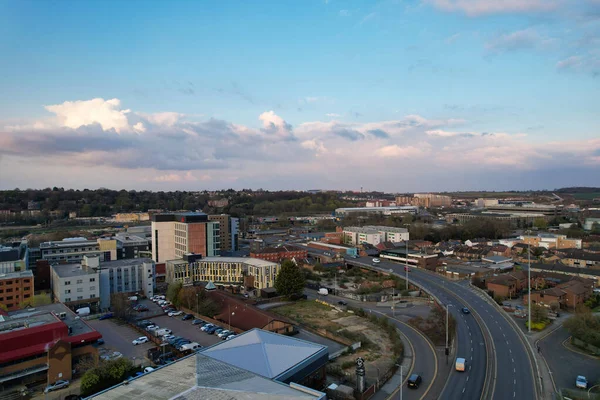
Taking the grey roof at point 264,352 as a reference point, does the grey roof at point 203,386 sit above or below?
above

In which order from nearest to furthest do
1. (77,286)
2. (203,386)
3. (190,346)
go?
1. (203,386)
2. (190,346)
3. (77,286)

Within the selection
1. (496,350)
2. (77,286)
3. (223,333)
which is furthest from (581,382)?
(77,286)

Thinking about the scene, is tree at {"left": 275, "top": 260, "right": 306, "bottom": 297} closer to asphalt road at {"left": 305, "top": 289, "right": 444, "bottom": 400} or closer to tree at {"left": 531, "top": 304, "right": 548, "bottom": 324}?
asphalt road at {"left": 305, "top": 289, "right": 444, "bottom": 400}

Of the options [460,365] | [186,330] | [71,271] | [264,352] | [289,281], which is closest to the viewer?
[264,352]

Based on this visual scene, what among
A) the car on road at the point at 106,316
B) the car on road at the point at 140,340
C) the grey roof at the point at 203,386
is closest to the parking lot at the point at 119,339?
the car on road at the point at 140,340

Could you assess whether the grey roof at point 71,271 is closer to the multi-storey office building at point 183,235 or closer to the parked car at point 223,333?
the multi-storey office building at point 183,235

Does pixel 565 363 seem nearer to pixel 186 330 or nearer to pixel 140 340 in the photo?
pixel 186 330
